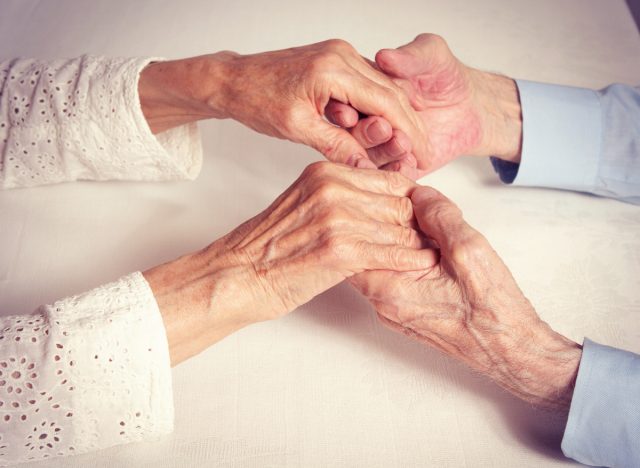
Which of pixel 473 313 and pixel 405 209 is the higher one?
pixel 405 209

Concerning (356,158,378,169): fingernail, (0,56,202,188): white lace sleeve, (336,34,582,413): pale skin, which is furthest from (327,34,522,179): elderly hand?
(0,56,202,188): white lace sleeve

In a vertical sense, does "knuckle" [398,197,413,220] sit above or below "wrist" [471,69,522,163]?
below

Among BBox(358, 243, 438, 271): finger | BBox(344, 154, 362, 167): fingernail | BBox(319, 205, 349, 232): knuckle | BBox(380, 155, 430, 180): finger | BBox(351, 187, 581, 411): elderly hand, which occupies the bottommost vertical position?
BBox(351, 187, 581, 411): elderly hand

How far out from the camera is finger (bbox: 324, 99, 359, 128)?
3.82 feet

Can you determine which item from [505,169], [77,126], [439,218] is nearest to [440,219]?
[439,218]

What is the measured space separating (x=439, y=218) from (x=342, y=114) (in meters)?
0.28

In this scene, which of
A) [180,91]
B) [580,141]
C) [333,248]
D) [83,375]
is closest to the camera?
[83,375]

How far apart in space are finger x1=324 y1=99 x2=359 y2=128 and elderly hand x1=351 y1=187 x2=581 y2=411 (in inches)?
9.7

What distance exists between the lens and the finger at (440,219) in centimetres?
97

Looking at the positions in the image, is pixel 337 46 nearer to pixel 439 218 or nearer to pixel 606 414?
pixel 439 218

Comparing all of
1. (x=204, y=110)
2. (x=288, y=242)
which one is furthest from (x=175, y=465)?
(x=204, y=110)

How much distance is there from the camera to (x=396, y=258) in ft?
3.26

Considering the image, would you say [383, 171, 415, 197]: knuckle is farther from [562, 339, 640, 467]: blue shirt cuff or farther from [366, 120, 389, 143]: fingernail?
[562, 339, 640, 467]: blue shirt cuff

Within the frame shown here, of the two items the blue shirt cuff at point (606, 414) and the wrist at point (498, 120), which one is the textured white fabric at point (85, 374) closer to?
the blue shirt cuff at point (606, 414)
